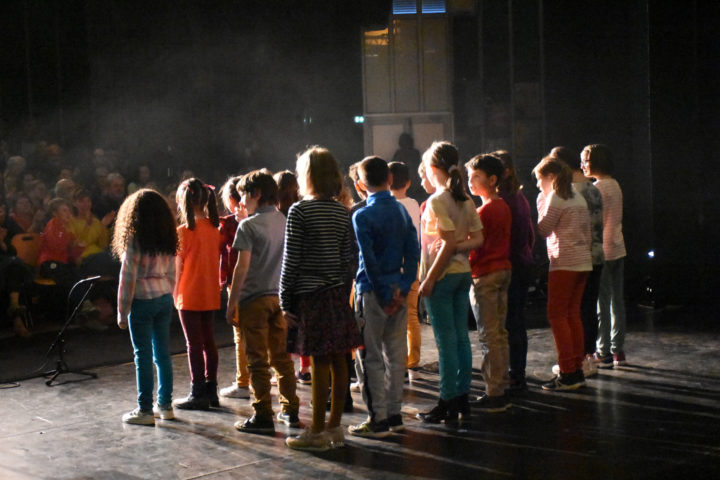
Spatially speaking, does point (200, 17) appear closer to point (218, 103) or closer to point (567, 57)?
point (218, 103)

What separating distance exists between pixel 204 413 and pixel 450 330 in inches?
65.2

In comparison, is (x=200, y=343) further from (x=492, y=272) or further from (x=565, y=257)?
(x=565, y=257)

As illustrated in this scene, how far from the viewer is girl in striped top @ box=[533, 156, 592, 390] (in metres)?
5.91

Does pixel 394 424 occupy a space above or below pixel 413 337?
below

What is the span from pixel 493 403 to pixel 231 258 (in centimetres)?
194

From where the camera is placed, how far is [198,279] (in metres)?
5.64

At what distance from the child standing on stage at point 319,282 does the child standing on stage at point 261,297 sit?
420 millimetres

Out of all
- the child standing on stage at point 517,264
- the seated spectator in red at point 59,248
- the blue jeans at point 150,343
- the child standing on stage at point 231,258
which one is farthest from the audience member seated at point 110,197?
the child standing on stage at point 517,264

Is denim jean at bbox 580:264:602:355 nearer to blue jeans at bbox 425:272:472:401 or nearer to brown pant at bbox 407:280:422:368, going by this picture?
brown pant at bbox 407:280:422:368

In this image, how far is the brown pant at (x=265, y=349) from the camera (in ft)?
16.7

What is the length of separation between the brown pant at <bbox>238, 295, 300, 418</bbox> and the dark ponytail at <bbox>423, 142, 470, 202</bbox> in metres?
1.21

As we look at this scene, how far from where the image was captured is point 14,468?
4625mm

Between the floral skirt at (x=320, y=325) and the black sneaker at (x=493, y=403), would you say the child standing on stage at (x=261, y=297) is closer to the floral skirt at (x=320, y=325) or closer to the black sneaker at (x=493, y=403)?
the floral skirt at (x=320, y=325)

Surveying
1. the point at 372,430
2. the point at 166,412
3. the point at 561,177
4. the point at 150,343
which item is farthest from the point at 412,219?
the point at 166,412
